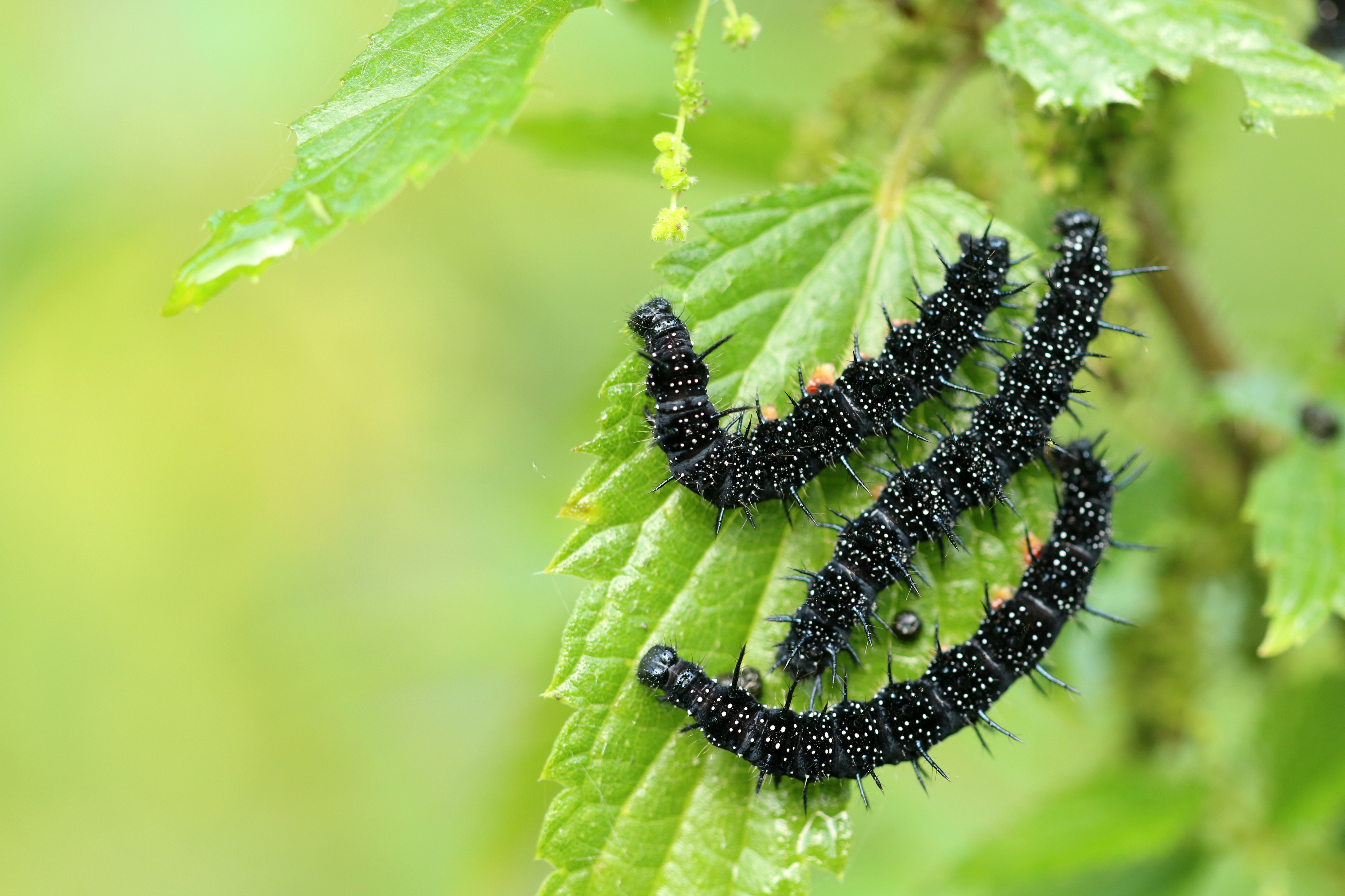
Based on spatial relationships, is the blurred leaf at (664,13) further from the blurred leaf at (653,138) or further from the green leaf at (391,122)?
the green leaf at (391,122)

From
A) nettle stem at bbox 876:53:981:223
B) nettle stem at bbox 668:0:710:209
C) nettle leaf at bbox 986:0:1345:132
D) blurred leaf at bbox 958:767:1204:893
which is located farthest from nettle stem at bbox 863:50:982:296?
blurred leaf at bbox 958:767:1204:893

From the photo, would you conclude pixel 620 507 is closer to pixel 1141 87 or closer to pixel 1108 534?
pixel 1108 534

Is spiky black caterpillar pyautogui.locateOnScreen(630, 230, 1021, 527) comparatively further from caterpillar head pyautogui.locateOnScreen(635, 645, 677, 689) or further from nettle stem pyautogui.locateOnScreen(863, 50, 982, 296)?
caterpillar head pyautogui.locateOnScreen(635, 645, 677, 689)

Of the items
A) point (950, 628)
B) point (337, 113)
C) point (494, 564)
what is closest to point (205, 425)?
point (494, 564)

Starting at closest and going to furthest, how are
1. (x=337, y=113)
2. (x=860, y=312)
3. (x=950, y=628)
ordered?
(x=337, y=113)
(x=950, y=628)
(x=860, y=312)

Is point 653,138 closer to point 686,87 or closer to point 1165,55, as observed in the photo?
point 686,87

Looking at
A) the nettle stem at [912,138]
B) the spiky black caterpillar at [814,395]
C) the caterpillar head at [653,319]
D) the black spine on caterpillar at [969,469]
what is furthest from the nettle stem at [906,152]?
the caterpillar head at [653,319]

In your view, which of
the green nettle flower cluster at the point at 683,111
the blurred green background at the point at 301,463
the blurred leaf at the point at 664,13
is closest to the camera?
the green nettle flower cluster at the point at 683,111
